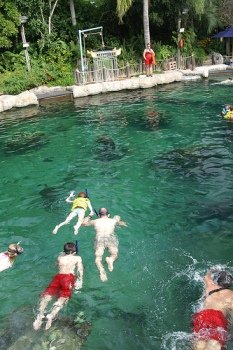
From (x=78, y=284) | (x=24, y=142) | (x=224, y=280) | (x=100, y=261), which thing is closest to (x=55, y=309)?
(x=78, y=284)

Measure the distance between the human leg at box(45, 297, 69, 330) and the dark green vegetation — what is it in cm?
2129

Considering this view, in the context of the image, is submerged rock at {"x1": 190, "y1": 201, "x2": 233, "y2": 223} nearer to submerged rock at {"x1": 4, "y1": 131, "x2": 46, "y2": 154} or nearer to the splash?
the splash

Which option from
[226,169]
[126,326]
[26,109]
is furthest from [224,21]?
[126,326]

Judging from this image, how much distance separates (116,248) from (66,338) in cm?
280

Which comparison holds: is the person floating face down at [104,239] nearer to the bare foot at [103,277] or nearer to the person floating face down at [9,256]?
the bare foot at [103,277]

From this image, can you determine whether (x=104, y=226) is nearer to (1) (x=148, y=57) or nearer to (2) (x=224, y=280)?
(2) (x=224, y=280)

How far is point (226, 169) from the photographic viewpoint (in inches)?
559

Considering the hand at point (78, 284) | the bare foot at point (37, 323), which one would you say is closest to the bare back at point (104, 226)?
the hand at point (78, 284)

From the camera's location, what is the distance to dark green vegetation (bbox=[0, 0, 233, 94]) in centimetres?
2783

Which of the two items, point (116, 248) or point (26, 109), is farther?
point (26, 109)

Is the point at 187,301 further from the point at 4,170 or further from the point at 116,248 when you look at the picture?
the point at 4,170

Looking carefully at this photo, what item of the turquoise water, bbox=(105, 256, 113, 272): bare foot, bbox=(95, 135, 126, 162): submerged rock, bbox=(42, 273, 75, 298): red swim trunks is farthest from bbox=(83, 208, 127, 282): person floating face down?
bbox=(95, 135, 126, 162): submerged rock

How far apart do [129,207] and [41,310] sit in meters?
5.24

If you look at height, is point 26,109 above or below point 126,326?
above
